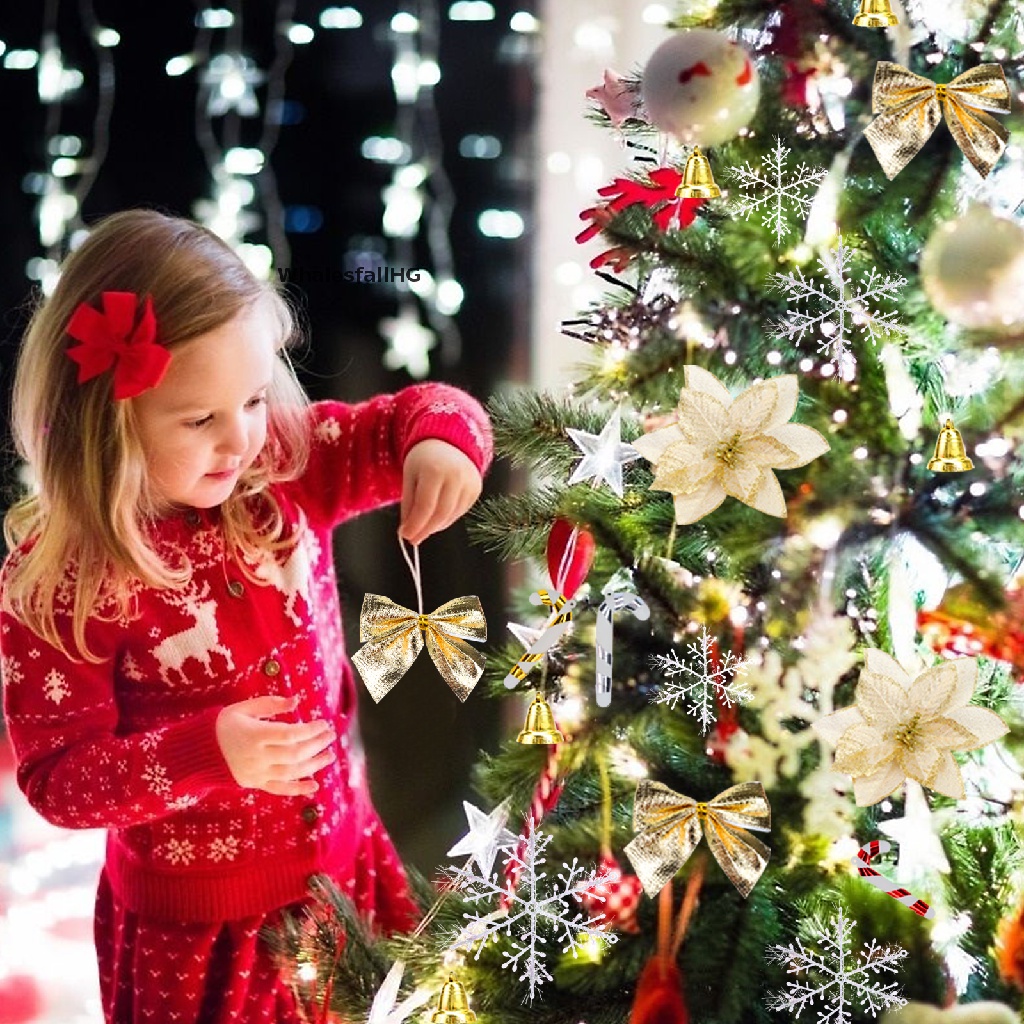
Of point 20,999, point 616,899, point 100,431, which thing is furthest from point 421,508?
point 20,999

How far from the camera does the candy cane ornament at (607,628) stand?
98cm

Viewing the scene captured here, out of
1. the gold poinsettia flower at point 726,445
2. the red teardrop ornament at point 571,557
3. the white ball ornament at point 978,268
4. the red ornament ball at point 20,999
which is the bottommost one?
the red ornament ball at point 20,999

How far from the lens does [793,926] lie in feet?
3.47

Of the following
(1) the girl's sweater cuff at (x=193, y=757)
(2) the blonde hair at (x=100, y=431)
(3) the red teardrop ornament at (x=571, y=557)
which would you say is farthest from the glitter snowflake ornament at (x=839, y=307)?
(1) the girl's sweater cuff at (x=193, y=757)

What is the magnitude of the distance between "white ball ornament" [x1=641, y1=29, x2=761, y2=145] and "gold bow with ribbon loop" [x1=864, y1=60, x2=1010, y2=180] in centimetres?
9

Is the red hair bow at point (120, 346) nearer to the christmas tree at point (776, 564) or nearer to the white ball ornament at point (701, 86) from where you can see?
the christmas tree at point (776, 564)

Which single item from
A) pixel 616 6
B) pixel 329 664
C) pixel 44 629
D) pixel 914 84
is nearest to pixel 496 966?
pixel 329 664

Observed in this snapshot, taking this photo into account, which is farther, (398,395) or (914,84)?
(398,395)

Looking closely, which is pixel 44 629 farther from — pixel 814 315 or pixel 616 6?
pixel 616 6

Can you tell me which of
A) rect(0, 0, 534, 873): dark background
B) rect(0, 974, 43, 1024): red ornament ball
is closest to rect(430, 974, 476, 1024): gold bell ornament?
rect(0, 0, 534, 873): dark background

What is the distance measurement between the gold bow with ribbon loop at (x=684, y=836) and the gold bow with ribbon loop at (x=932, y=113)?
0.50m

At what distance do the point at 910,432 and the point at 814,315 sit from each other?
0.12 meters

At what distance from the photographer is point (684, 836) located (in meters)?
1.00

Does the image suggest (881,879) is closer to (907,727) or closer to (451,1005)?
(907,727)
